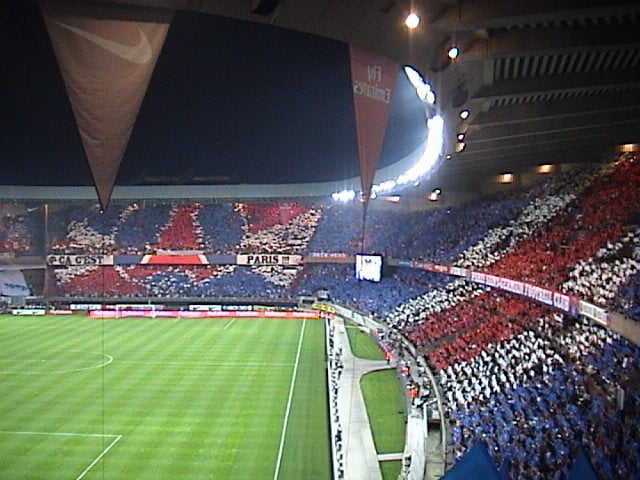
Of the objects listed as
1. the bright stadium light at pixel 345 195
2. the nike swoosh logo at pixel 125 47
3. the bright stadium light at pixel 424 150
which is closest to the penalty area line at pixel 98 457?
the bright stadium light at pixel 424 150

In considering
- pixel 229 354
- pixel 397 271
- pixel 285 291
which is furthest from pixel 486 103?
pixel 285 291

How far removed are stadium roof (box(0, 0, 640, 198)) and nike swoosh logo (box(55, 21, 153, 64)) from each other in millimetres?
588

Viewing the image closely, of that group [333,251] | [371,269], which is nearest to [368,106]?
[371,269]

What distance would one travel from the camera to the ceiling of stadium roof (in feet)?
22.8

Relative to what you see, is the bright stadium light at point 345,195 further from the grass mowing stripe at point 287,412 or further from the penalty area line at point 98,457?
the penalty area line at point 98,457

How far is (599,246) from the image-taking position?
18922 mm

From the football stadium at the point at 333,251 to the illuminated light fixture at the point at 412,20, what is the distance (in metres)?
0.02

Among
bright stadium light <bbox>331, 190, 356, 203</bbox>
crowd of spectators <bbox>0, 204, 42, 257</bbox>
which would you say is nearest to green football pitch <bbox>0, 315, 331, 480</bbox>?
bright stadium light <bbox>331, 190, 356, 203</bbox>

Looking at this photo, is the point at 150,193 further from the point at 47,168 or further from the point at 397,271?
the point at 397,271

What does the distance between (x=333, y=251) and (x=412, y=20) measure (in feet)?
131

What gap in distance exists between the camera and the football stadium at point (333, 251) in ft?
25.6

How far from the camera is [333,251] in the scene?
4725cm

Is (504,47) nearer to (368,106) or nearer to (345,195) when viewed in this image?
(368,106)

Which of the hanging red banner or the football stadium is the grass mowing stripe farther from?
the hanging red banner
